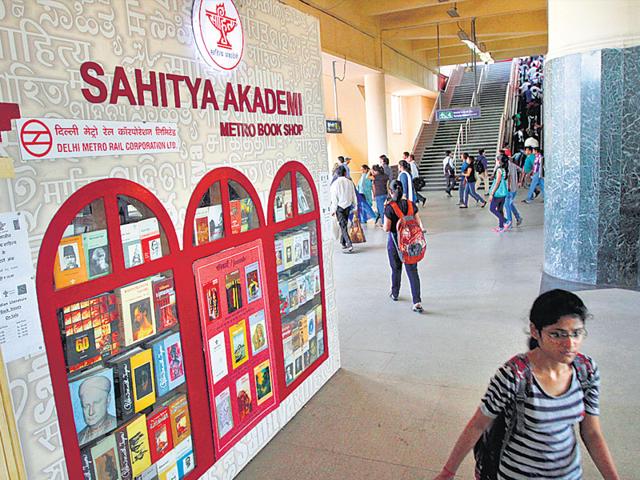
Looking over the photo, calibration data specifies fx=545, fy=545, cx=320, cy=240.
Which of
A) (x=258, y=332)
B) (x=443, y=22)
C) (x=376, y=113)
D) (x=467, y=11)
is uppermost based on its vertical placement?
(x=467, y=11)

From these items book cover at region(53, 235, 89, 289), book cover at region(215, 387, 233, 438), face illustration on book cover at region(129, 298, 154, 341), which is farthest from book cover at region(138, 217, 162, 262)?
book cover at region(215, 387, 233, 438)

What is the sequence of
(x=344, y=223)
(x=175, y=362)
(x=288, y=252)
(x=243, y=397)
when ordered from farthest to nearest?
1. (x=344, y=223)
2. (x=288, y=252)
3. (x=243, y=397)
4. (x=175, y=362)

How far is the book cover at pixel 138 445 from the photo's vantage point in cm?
278

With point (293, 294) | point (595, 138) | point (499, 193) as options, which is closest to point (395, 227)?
point (293, 294)

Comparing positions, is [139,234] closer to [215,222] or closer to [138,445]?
[215,222]

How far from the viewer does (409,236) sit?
19.9 feet

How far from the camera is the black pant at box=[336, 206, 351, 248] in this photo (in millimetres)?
10242

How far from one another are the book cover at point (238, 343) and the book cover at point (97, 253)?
107 cm

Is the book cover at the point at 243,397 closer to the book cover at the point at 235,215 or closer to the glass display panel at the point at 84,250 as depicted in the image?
the book cover at the point at 235,215

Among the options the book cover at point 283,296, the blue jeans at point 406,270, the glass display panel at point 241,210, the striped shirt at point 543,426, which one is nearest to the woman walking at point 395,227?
the blue jeans at point 406,270

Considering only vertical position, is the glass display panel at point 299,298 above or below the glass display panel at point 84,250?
below

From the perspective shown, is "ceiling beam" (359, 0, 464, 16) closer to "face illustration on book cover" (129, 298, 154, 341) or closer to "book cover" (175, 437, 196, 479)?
"face illustration on book cover" (129, 298, 154, 341)

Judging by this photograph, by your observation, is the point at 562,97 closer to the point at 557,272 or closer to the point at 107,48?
the point at 557,272

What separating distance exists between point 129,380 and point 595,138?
6.31m
